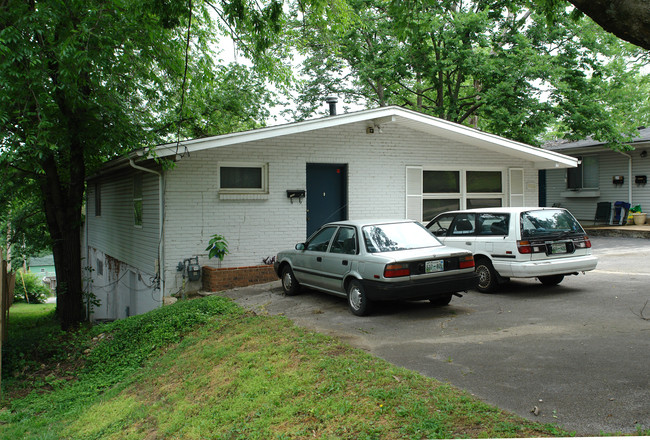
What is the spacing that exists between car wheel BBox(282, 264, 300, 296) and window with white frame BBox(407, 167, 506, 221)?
5.02 m

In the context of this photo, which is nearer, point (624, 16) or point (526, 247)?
point (624, 16)

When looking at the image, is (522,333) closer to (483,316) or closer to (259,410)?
(483,316)

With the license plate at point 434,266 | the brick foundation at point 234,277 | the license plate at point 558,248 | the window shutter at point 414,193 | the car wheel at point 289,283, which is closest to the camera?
the license plate at point 434,266

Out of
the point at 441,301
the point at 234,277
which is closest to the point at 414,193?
the point at 234,277

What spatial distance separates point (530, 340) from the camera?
6449mm

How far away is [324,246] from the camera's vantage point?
9.14 m

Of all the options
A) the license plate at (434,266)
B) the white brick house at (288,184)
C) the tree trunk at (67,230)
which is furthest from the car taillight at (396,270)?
the tree trunk at (67,230)

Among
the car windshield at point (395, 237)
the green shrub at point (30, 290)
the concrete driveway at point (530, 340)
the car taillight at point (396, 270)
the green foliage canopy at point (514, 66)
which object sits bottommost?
the green shrub at point (30, 290)

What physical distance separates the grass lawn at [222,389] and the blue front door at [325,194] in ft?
13.7

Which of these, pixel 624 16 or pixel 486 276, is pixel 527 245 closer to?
pixel 486 276

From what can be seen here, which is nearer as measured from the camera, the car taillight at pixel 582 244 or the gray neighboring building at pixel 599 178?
the car taillight at pixel 582 244

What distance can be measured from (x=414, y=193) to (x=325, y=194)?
8.40 feet

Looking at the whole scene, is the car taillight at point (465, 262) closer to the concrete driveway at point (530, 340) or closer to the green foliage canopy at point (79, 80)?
the concrete driveway at point (530, 340)

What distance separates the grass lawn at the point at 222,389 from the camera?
171 inches
